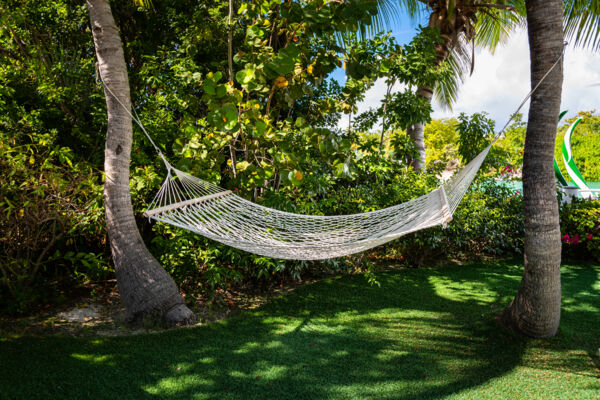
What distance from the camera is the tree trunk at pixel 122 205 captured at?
2.46 meters

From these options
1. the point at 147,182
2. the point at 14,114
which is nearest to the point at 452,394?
the point at 147,182

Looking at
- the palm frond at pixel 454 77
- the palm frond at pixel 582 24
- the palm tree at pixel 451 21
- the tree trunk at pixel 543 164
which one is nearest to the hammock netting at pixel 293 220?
the tree trunk at pixel 543 164

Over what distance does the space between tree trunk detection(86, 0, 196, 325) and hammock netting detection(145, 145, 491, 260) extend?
1.18ft

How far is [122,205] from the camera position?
2.50 meters

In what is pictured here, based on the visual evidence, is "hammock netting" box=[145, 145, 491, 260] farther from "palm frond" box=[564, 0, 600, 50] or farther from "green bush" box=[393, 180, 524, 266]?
"palm frond" box=[564, 0, 600, 50]

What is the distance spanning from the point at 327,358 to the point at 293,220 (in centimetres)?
87

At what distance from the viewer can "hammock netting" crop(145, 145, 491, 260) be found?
1.94m

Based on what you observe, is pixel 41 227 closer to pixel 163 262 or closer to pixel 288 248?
pixel 163 262

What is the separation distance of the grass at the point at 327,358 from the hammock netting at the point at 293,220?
604 millimetres

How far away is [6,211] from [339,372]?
219 cm

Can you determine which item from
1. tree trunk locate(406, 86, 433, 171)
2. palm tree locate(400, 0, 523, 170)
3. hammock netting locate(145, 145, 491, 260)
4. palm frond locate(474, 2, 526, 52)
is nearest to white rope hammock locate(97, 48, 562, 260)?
hammock netting locate(145, 145, 491, 260)

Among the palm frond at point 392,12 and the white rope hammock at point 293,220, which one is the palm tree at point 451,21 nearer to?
the palm frond at point 392,12

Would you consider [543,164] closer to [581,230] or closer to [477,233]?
[477,233]

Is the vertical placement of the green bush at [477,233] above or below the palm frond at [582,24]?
below
